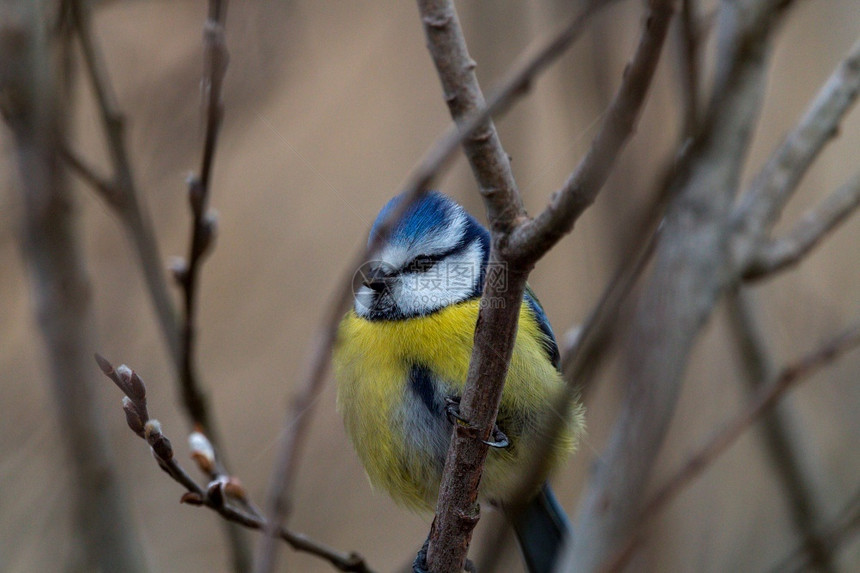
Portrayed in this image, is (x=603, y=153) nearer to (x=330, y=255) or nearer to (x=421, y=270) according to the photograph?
(x=421, y=270)

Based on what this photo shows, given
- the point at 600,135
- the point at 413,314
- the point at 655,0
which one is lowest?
the point at 413,314

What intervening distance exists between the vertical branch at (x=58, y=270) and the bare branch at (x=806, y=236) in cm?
146

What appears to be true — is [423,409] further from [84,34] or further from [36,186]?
[84,34]

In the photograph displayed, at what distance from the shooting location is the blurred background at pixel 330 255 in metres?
2.06

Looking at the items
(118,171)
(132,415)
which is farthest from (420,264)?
(132,415)

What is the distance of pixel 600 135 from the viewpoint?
0.85 metres

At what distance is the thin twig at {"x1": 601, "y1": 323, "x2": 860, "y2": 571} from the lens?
1.04 meters

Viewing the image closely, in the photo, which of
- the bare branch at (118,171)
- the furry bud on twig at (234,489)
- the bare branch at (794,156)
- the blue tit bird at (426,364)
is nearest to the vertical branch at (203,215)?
the bare branch at (118,171)

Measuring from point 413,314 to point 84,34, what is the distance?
0.92m

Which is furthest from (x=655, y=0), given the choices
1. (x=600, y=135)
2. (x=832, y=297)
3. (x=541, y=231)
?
(x=832, y=297)

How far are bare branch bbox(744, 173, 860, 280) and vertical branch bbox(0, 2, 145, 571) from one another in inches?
57.6

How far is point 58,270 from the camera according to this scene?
1.56m

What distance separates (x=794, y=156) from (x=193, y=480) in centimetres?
148

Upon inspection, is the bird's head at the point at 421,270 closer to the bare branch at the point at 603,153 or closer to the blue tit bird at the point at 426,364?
the blue tit bird at the point at 426,364
